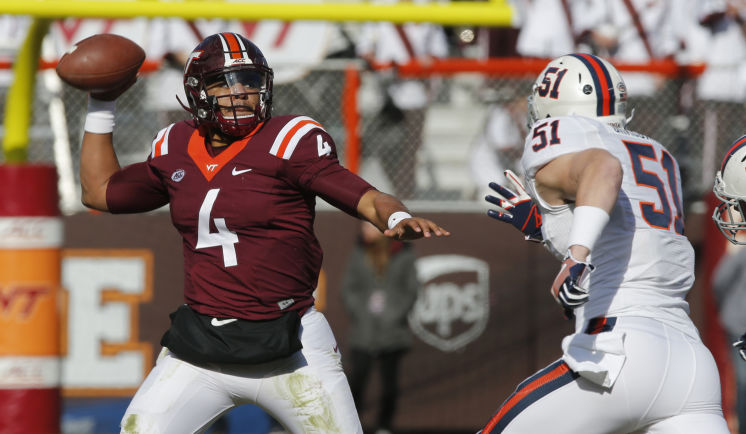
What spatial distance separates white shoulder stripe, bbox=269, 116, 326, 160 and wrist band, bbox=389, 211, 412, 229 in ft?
1.47

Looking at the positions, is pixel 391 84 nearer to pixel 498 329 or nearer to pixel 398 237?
pixel 498 329

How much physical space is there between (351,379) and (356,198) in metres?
4.29

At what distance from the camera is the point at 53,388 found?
518cm

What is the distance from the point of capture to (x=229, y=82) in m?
3.66

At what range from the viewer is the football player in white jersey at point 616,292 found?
315 cm

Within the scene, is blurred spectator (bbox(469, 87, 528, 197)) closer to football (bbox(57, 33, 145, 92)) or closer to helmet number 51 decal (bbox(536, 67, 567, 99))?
football (bbox(57, 33, 145, 92))

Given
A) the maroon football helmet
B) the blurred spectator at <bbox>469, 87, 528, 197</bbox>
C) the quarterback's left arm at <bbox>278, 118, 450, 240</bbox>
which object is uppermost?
the maroon football helmet

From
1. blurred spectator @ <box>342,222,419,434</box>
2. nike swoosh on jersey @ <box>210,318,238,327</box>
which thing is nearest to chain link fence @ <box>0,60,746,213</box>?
blurred spectator @ <box>342,222,419,434</box>

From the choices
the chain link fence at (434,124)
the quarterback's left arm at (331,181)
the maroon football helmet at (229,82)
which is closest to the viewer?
the quarterback's left arm at (331,181)

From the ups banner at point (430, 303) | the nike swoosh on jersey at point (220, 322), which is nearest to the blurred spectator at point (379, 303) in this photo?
the ups banner at point (430, 303)

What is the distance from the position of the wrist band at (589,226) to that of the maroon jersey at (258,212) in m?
0.76

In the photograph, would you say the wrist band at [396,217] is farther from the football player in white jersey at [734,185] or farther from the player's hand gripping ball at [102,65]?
the player's hand gripping ball at [102,65]

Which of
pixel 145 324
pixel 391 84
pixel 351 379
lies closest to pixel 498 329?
pixel 351 379

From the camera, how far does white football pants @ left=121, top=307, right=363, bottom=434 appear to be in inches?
138
